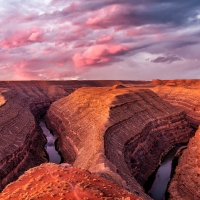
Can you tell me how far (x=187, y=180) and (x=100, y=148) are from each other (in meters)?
15.3

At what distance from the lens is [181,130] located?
82.8m

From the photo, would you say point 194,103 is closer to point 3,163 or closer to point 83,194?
point 3,163

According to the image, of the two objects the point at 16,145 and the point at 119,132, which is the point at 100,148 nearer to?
the point at 119,132

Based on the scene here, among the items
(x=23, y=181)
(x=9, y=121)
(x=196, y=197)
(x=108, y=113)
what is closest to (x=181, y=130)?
(x=108, y=113)

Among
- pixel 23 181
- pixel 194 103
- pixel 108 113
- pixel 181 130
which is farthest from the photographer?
pixel 194 103

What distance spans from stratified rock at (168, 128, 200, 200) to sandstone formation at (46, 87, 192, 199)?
18.1 ft

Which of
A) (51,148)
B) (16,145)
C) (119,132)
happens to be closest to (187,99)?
(119,132)

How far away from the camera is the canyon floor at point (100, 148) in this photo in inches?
1128

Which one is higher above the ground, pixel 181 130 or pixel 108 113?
pixel 108 113

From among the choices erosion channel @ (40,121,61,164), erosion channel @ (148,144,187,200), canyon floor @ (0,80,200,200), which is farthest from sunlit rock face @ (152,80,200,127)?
erosion channel @ (40,121,61,164)

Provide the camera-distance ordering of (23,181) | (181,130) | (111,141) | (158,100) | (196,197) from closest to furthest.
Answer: (23,181)
(196,197)
(111,141)
(181,130)
(158,100)

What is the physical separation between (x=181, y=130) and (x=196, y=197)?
39.7 meters

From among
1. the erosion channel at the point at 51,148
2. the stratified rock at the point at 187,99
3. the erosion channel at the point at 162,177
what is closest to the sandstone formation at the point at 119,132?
the erosion channel at the point at 162,177

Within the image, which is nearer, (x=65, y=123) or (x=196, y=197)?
(x=196, y=197)
